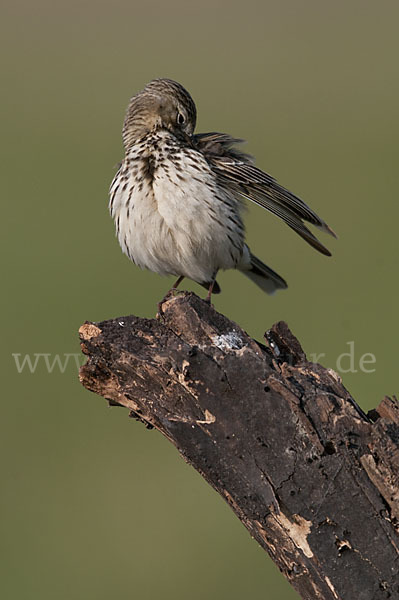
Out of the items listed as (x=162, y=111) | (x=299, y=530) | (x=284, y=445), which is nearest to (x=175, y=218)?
(x=162, y=111)

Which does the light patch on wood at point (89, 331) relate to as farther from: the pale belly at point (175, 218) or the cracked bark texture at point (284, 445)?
the pale belly at point (175, 218)

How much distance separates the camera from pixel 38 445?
434 inches

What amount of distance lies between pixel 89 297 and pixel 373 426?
9.66 metres

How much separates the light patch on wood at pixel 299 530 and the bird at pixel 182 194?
9.45 feet

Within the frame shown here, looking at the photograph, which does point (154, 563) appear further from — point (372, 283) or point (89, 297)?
point (372, 283)

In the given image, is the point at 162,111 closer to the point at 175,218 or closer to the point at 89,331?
the point at 175,218

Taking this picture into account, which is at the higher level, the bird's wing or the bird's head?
the bird's head

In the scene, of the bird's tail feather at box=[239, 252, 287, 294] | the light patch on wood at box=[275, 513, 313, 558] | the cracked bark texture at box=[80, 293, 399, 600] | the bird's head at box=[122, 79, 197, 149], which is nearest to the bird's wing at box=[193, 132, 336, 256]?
the bird's head at box=[122, 79, 197, 149]

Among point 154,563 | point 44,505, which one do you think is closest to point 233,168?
point 154,563

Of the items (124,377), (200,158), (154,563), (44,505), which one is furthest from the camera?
(44,505)

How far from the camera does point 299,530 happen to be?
4.16 metres

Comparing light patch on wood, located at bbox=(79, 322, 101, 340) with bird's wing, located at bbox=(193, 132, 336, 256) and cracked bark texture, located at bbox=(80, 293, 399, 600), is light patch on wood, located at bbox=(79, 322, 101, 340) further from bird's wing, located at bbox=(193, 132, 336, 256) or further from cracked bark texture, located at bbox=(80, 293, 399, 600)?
bird's wing, located at bbox=(193, 132, 336, 256)

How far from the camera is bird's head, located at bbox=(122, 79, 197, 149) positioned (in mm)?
6992

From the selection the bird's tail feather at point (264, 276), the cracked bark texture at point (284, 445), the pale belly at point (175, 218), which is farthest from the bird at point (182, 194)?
the cracked bark texture at point (284, 445)
